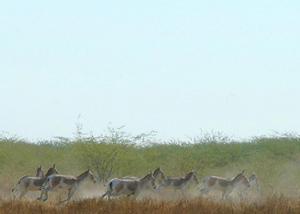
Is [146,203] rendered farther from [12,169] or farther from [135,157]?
[12,169]

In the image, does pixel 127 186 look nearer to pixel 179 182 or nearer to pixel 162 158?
pixel 179 182

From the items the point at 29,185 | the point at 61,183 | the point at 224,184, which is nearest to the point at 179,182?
the point at 224,184

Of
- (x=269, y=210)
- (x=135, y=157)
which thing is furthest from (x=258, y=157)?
(x=269, y=210)

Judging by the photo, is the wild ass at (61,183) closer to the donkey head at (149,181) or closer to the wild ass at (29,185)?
the wild ass at (29,185)

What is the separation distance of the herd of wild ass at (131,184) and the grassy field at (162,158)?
139 inches

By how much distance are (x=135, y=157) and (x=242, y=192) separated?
12.0 metres

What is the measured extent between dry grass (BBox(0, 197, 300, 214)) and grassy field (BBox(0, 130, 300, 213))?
1391cm

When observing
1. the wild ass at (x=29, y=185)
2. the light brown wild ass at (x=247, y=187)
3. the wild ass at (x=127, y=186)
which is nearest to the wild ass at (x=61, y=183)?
the wild ass at (x=29, y=185)

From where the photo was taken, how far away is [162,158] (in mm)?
45531

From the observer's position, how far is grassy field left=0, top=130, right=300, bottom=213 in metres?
39.7

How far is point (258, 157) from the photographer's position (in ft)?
142

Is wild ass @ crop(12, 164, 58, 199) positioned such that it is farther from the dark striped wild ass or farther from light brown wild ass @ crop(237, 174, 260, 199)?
light brown wild ass @ crop(237, 174, 260, 199)

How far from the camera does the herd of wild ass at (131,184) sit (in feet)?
92.5

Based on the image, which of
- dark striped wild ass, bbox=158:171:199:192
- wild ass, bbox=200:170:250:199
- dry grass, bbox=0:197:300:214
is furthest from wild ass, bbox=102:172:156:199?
dry grass, bbox=0:197:300:214
